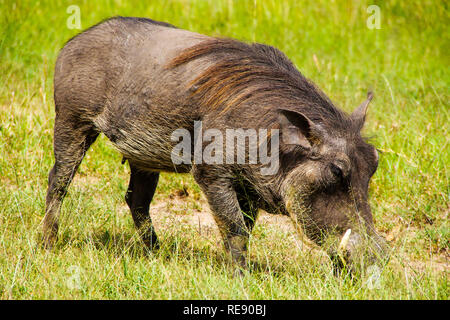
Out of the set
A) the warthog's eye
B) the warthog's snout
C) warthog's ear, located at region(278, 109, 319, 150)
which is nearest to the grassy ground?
the warthog's snout

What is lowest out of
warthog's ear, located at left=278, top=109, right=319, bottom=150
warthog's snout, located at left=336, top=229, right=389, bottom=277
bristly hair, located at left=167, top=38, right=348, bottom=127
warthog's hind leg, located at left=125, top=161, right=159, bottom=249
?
warthog's hind leg, located at left=125, top=161, right=159, bottom=249

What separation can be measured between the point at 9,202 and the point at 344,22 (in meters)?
5.24

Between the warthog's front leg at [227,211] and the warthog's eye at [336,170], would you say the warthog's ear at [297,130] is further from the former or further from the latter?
the warthog's front leg at [227,211]

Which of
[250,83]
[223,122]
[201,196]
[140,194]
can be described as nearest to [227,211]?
[223,122]

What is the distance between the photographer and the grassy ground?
10.9 feet

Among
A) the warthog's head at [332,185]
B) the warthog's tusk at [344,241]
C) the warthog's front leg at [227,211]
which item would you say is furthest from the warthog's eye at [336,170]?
the warthog's front leg at [227,211]

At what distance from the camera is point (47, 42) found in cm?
735

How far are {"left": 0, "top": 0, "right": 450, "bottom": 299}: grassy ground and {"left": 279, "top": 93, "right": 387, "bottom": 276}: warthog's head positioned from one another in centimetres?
15

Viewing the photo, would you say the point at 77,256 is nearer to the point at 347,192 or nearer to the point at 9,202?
the point at 9,202

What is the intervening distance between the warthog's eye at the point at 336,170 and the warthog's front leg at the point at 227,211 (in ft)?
1.92

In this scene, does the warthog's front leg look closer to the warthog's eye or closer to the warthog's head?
the warthog's head

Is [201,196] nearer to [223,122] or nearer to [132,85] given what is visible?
[132,85]

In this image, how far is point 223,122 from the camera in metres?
3.51

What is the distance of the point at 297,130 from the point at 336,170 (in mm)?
297
